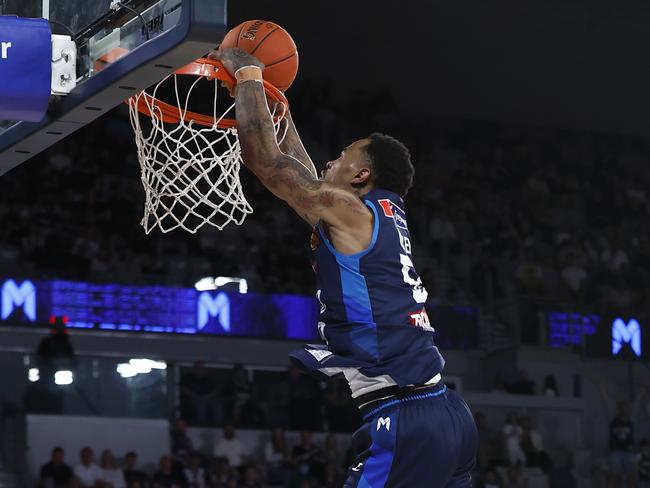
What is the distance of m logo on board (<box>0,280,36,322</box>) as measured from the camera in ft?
45.6

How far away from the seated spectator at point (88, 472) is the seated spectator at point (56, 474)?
102mm

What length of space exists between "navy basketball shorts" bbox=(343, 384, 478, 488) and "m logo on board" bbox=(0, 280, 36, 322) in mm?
10117

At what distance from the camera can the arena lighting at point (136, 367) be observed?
43.1 feet

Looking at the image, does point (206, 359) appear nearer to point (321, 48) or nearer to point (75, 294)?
point (75, 294)

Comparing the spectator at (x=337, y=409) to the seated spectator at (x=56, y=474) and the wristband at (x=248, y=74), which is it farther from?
the wristband at (x=248, y=74)

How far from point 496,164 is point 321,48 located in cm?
362

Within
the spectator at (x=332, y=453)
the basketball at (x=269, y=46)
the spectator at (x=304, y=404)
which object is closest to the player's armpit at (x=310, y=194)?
the basketball at (x=269, y=46)

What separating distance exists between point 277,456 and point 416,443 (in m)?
9.56

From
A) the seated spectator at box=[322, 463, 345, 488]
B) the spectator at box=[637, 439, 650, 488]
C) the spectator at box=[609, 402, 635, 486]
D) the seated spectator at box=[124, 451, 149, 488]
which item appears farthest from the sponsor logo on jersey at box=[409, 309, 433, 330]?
the spectator at box=[637, 439, 650, 488]

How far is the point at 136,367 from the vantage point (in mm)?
13273

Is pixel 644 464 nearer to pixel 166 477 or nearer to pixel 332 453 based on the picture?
pixel 332 453

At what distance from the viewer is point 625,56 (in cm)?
2120

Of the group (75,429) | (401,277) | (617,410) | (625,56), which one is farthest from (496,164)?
(401,277)

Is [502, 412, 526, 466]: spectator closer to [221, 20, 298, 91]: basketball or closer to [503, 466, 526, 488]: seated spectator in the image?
[503, 466, 526, 488]: seated spectator
